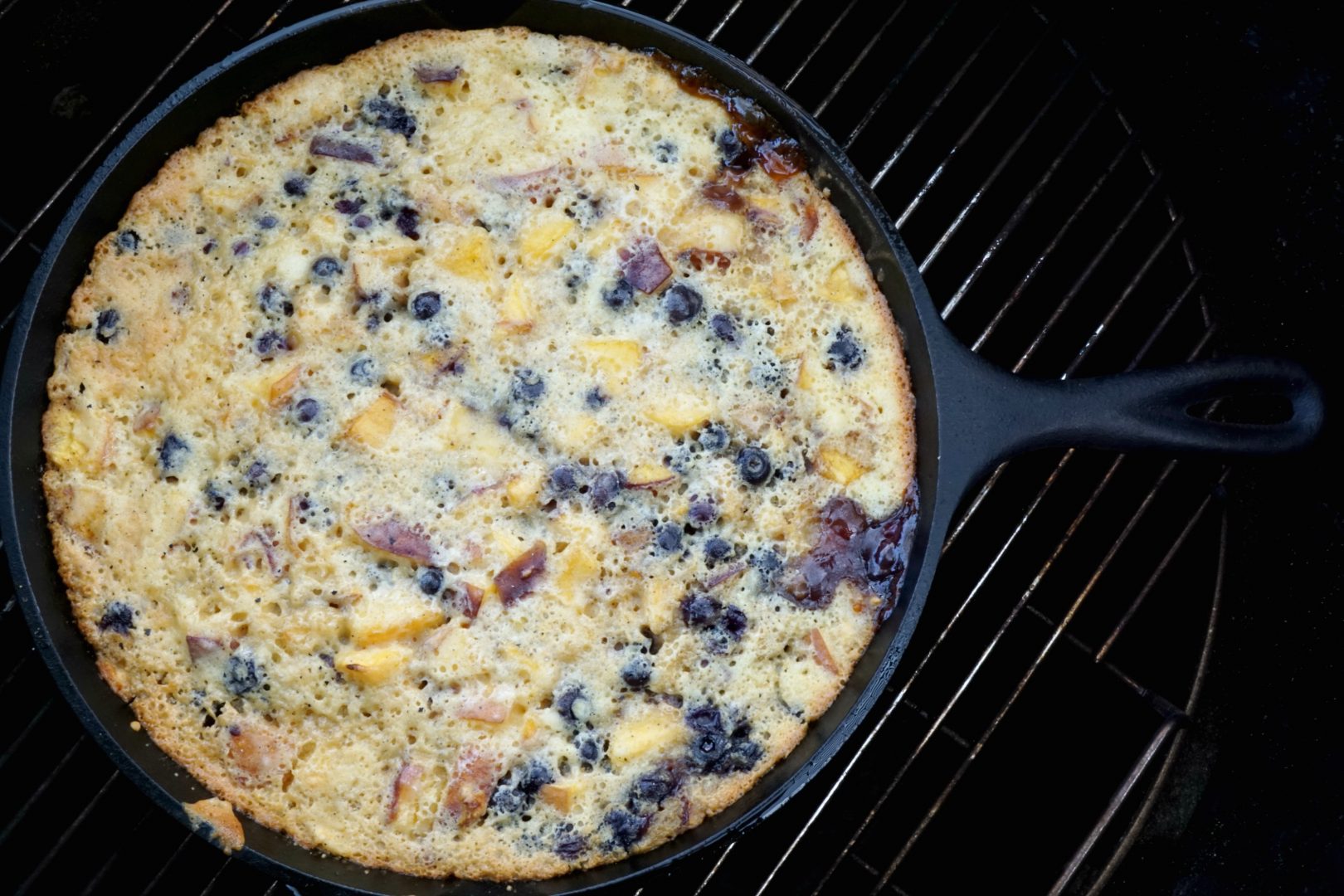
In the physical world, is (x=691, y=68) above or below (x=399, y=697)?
above

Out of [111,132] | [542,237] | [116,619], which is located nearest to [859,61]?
[542,237]

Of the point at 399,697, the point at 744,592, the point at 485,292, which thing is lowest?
the point at 399,697

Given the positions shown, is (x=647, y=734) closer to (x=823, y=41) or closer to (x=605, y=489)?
(x=605, y=489)

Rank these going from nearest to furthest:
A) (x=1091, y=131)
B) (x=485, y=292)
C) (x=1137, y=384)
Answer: (x=1137, y=384) → (x=485, y=292) → (x=1091, y=131)

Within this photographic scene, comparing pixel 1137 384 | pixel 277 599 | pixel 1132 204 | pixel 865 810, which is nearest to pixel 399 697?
pixel 277 599

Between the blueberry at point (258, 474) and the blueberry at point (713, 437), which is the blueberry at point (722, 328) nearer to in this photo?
the blueberry at point (713, 437)

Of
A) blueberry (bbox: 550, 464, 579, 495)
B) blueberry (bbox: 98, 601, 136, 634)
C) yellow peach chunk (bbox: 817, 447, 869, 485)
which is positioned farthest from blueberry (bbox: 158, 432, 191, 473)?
yellow peach chunk (bbox: 817, 447, 869, 485)

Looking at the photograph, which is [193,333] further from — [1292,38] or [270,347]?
[1292,38]

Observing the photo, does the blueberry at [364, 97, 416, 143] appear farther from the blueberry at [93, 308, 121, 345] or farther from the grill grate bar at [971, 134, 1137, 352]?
the grill grate bar at [971, 134, 1137, 352]
